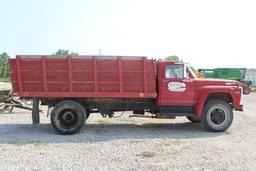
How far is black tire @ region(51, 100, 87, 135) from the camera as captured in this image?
11.4 m

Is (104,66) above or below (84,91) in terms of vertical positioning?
above

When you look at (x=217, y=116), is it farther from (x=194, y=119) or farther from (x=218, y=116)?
(x=194, y=119)

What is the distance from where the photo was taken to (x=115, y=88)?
1155cm

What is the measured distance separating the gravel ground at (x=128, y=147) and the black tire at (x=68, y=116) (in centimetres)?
27

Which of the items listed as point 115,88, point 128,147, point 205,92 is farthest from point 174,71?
point 128,147

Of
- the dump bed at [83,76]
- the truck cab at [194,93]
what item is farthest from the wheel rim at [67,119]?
the truck cab at [194,93]

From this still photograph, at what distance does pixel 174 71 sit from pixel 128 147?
356 centimetres

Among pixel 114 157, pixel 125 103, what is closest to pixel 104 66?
pixel 125 103

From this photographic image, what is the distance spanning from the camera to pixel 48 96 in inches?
452

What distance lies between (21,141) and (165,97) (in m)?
4.46

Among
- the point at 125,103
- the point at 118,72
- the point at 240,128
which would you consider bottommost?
the point at 240,128

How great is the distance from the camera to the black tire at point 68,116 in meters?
11.4

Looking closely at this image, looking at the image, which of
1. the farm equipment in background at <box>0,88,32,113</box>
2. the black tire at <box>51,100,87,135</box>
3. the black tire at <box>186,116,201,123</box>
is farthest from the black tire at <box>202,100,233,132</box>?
the farm equipment in background at <box>0,88,32,113</box>

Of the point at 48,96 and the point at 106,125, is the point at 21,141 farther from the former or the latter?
the point at 106,125
